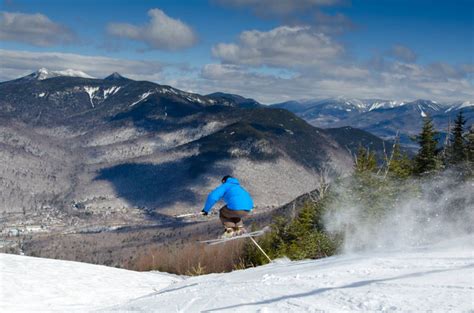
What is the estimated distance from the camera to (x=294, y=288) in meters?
10.6

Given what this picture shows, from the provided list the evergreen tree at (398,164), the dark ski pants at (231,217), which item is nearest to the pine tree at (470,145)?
the evergreen tree at (398,164)

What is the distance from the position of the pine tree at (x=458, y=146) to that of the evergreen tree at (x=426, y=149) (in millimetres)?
1287

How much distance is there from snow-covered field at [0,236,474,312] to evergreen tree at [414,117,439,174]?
24.0 metres

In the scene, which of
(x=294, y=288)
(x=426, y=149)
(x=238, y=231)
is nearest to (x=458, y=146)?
(x=426, y=149)

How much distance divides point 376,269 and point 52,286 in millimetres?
9381

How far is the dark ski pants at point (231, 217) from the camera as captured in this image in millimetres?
17094

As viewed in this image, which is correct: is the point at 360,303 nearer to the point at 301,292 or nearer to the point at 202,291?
the point at 301,292

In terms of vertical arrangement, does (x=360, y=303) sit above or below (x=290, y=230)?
above

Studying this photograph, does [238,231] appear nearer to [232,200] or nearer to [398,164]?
[232,200]

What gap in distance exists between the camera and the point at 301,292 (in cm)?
1014

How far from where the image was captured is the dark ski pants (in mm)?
17094

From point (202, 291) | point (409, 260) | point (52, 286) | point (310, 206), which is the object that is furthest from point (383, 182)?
point (52, 286)

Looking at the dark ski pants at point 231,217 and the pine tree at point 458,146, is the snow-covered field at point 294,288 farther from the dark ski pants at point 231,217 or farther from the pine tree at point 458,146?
the pine tree at point 458,146

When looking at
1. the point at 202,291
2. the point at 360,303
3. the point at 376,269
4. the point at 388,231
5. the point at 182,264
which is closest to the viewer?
the point at 360,303
